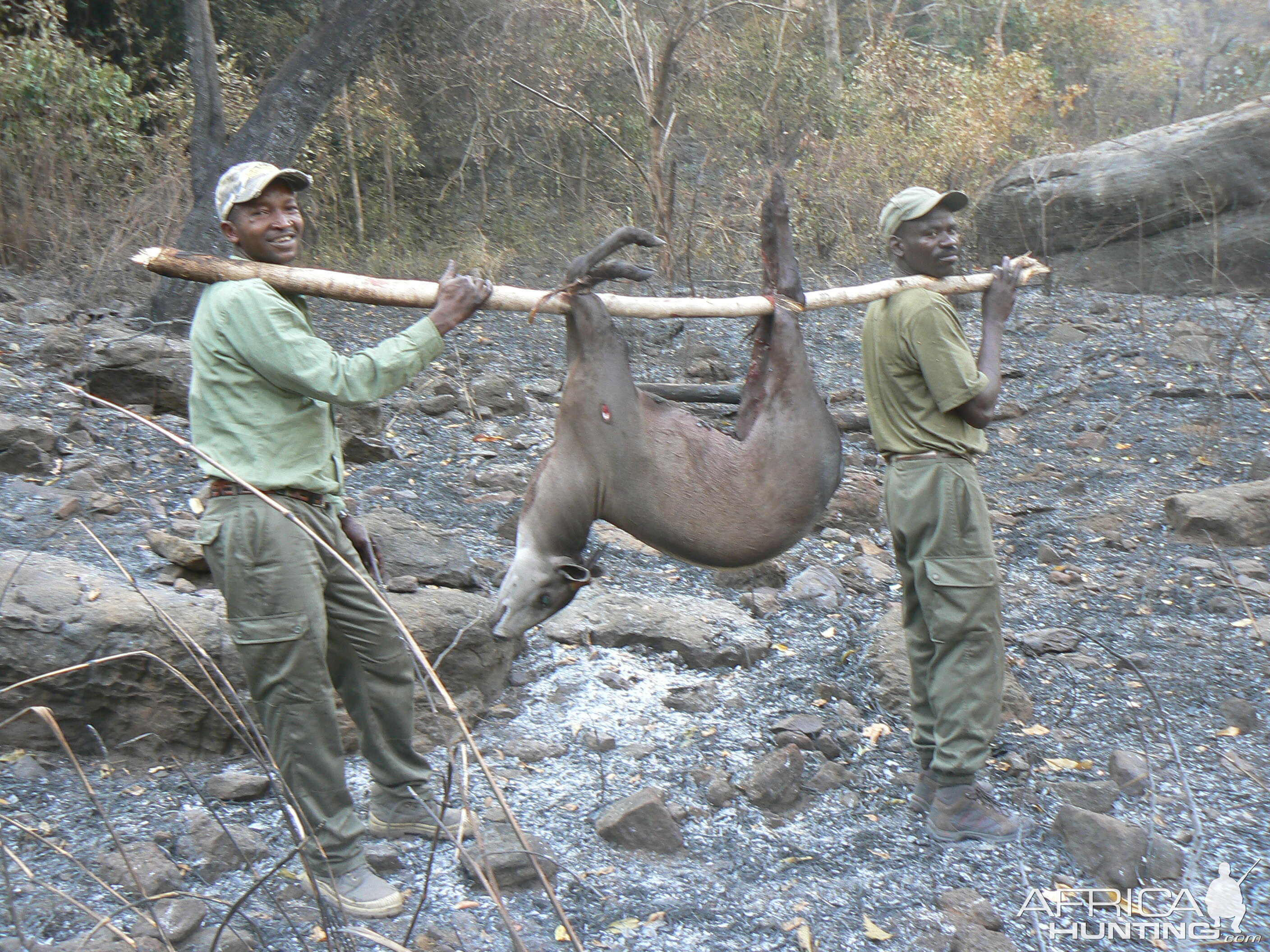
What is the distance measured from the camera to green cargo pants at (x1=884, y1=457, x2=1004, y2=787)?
148 inches

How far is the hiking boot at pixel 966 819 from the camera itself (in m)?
3.85

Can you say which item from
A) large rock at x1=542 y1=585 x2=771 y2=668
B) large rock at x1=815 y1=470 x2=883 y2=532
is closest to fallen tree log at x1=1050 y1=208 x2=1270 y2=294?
large rock at x1=815 y1=470 x2=883 y2=532

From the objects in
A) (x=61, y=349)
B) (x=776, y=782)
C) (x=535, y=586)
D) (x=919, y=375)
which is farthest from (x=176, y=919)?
(x=61, y=349)

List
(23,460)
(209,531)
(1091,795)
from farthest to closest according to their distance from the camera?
(23,460)
(1091,795)
(209,531)

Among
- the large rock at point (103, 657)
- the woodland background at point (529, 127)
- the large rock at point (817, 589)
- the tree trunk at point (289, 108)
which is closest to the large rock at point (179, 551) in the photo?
the large rock at point (103, 657)

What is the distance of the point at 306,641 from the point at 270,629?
12cm

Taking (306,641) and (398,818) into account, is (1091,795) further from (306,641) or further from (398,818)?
(306,641)

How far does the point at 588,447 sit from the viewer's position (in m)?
3.52

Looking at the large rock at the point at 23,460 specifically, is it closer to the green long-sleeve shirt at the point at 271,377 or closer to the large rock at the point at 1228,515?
the green long-sleeve shirt at the point at 271,377

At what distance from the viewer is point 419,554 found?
17.9 feet

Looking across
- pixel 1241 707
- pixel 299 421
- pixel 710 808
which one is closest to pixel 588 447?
pixel 299 421

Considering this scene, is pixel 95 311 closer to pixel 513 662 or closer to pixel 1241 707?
pixel 513 662

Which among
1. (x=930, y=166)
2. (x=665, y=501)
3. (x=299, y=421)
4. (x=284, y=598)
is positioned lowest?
(x=284, y=598)

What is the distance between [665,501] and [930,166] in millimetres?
10489
